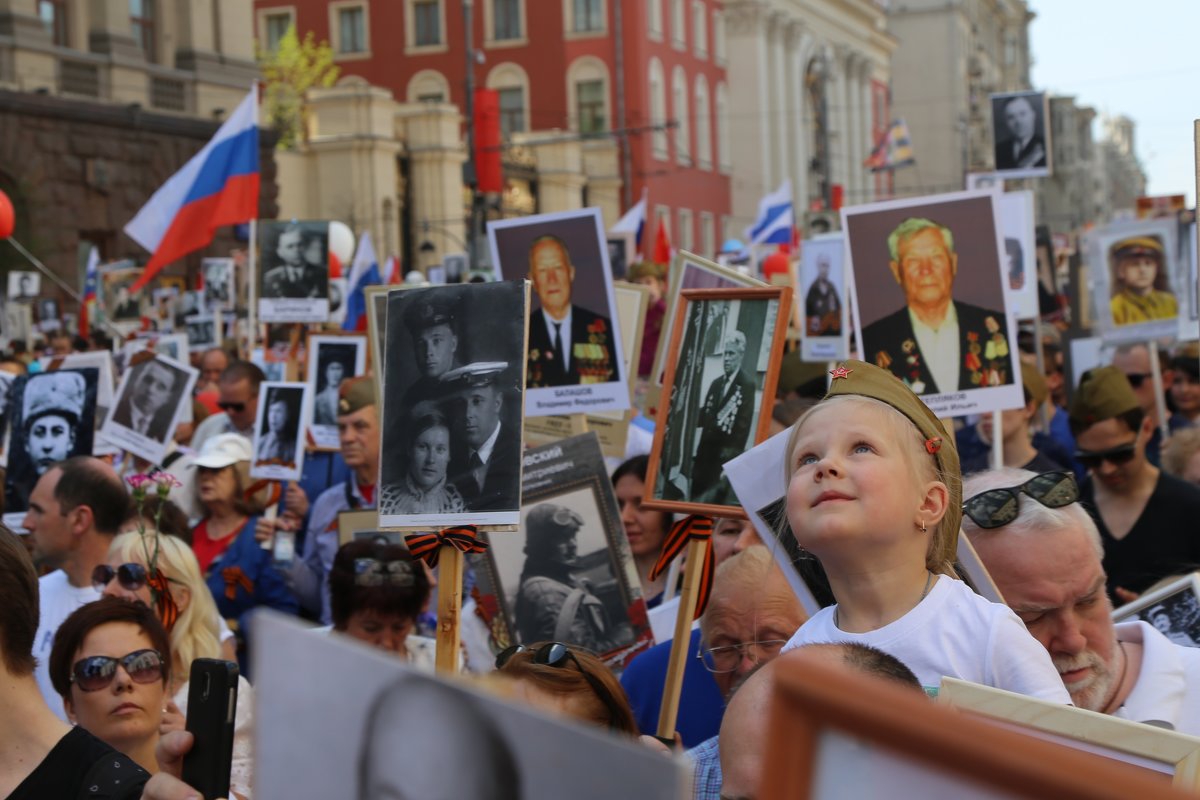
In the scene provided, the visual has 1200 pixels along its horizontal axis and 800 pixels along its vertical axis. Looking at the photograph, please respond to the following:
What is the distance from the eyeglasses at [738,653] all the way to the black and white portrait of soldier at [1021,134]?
1131cm

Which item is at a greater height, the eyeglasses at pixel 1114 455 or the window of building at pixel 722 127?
the window of building at pixel 722 127

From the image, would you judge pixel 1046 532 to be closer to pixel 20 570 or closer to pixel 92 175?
pixel 20 570

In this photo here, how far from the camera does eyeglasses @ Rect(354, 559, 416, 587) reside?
4.66m

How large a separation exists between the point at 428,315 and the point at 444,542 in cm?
49

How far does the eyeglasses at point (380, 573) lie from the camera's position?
15.3 feet

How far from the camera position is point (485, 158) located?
31.0 metres

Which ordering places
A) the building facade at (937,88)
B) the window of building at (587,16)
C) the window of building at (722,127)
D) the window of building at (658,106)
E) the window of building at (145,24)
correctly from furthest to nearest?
the building facade at (937,88), the window of building at (722,127), the window of building at (658,106), the window of building at (587,16), the window of building at (145,24)

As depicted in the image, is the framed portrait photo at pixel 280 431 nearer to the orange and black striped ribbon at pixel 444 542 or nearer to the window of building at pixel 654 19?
the orange and black striped ribbon at pixel 444 542

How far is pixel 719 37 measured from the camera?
2295 inches

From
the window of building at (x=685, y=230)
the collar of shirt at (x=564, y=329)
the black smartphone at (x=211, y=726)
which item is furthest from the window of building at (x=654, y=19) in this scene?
the black smartphone at (x=211, y=726)

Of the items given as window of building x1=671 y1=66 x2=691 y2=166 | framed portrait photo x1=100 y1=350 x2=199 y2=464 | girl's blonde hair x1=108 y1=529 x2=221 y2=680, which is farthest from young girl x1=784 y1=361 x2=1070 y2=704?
window of building x1=671 y1=66 x2=691 y2=166

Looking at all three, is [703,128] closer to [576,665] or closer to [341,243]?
[341,243]

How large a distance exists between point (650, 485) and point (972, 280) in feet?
6.10

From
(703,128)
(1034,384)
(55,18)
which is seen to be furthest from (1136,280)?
(703,128)
